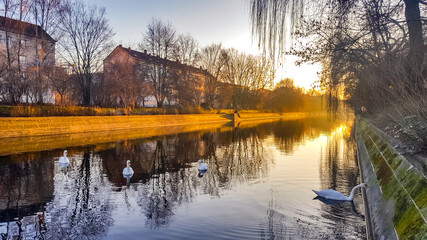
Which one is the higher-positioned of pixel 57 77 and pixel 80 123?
pixel 57 77

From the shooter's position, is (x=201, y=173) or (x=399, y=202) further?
(x=201, y=173)

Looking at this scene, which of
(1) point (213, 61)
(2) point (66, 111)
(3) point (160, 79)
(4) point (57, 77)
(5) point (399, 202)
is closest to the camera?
(5) point (399, 202)

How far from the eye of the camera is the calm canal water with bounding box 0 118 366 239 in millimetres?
5840

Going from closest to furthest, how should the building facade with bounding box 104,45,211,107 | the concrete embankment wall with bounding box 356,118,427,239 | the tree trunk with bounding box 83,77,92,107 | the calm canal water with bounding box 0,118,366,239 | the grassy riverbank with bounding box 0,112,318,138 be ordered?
the concrete embankment wall with bounding box 356,118,427,239
the calm canal water with bounding box 0,118,366,239
the grassy riverbank with bounding box 0,112,318,138
the tree trunk with bounding box 83,77,92,107
the building facade with bounding box 104,45,211,107

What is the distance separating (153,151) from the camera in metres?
16.4

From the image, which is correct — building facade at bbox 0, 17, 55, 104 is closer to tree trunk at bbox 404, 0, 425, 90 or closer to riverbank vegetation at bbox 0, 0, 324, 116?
riverbank vegetation at bbox 0, 0, 324, 116

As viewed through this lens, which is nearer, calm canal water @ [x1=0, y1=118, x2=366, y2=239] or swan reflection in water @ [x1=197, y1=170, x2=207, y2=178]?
calm canal water @ [x1=0, y1=118, x2=366, y2=239]

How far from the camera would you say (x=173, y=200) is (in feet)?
25.6

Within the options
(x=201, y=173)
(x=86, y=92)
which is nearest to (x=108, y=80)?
(x=86, y=92)

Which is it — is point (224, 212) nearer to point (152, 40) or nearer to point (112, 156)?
point (112, 156)

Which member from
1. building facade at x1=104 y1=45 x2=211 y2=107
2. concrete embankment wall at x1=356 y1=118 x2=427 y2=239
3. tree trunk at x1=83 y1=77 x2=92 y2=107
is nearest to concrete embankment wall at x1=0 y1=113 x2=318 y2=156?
building facade at x1=104 y1=45 x2=211 y2=107

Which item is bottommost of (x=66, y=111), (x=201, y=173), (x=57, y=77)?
(x=201, y=173)

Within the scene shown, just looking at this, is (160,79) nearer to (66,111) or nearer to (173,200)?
(66,111)

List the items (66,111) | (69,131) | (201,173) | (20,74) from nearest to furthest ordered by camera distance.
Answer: (201,173) → (20,74) → (69,131) → (66,111)
